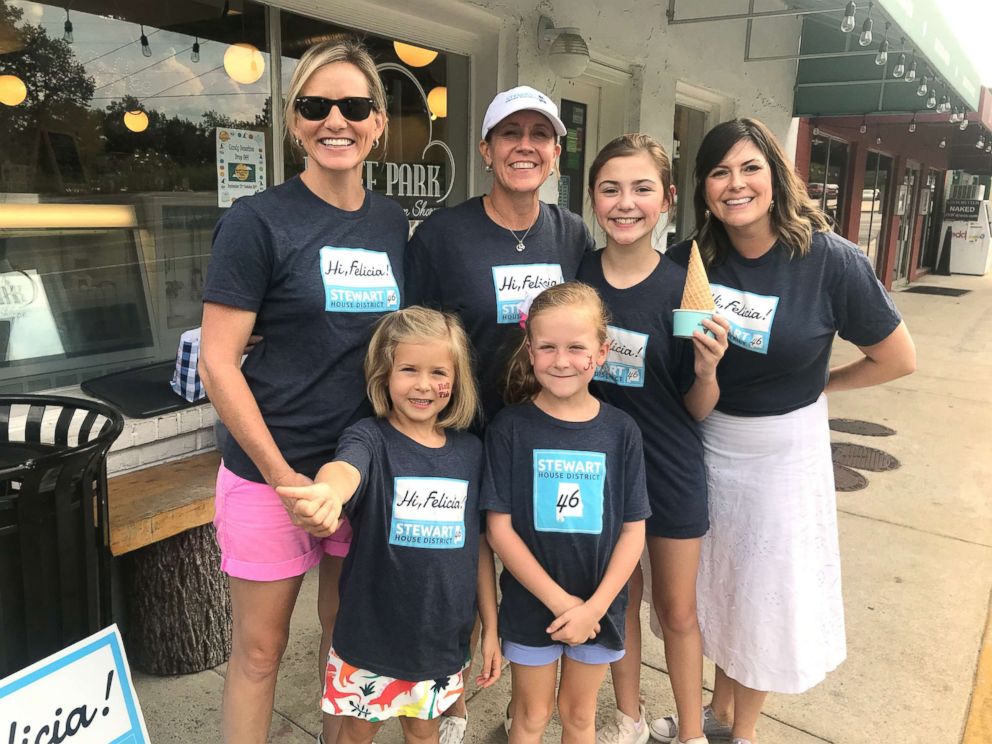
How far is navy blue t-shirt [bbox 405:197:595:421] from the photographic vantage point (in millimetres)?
2074

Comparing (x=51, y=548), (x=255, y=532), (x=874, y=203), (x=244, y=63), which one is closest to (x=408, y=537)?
(x=255, y=532)

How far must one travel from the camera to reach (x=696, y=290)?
6.34 feet

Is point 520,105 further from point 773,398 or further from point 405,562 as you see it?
point 405,562

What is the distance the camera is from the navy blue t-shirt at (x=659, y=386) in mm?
2066

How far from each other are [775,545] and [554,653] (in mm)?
726

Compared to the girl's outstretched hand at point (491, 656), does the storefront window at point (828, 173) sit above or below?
above

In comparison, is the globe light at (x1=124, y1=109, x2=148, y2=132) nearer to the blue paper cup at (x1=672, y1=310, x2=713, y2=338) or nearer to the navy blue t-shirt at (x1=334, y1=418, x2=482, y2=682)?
the navy blue t-shirt at (x1=334, y1=418, x2=482, y2=682)

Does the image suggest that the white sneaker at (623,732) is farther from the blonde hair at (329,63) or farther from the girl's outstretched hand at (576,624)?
the blonde hair at (329,63)

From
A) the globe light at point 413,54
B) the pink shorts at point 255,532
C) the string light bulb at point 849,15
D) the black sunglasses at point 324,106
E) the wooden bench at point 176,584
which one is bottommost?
the wooden bench at point 176,584

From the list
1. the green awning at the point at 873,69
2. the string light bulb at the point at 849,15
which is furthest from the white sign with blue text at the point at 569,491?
the green awning at the point at 873,69

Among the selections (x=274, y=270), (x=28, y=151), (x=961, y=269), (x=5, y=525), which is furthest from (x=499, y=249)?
(x=961, y=269)

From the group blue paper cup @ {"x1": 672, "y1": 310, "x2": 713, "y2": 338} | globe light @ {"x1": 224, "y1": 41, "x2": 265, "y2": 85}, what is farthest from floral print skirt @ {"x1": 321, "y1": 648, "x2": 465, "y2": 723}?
globe light @ {"x1": 224, "y1": 41, "x2": 265, "y2": 85}

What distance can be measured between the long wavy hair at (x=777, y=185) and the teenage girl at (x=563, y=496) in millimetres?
540

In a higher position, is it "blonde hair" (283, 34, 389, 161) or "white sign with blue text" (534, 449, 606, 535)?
"blonde hair" (283, 34, 389, 161)
